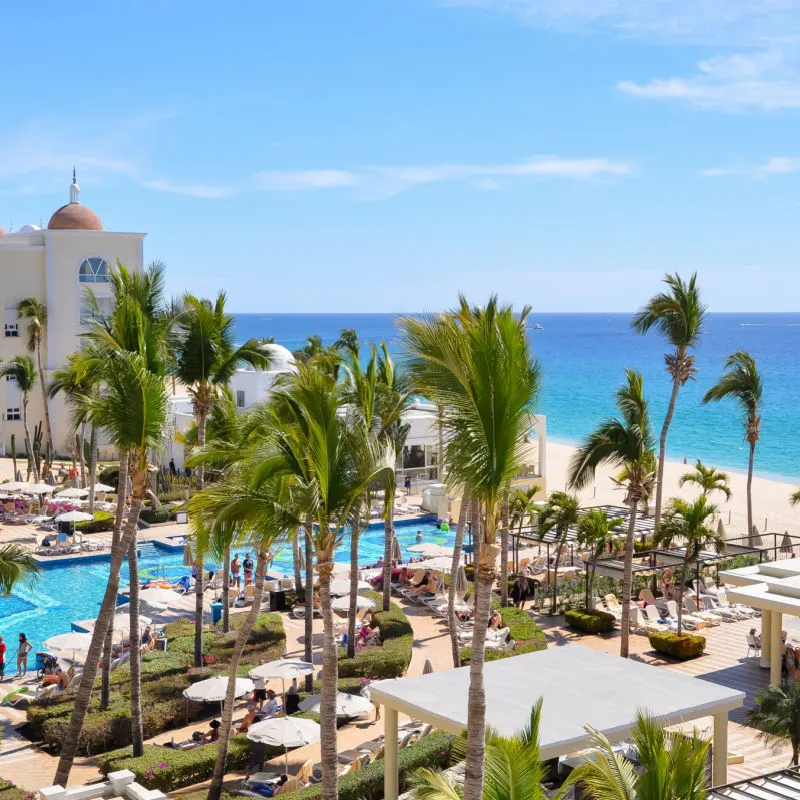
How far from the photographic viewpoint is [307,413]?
11.2 meters

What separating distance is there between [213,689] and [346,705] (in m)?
2.46

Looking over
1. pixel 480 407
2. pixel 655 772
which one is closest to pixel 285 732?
pixel 655 772

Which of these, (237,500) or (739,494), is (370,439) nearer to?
(237,500)

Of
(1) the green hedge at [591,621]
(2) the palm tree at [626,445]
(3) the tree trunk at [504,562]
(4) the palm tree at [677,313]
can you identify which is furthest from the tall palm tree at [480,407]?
(4) the palm tree at [677,313]

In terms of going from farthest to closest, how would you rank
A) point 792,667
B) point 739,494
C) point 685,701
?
point 739,494, point 792,667, point 685,701

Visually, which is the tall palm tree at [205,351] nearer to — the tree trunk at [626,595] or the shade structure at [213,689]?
the shade structure at [213,689]

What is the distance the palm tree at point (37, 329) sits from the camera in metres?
46.3

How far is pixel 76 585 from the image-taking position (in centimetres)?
3041

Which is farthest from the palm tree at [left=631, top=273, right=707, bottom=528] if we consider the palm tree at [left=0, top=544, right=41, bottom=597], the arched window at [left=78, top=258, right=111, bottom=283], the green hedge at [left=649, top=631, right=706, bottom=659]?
the arched window at [left=78, top=258, right=111, bottom=283]

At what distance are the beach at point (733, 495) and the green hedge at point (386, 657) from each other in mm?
16803

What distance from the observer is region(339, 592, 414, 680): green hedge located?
20188 mm

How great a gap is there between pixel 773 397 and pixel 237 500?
11943cm

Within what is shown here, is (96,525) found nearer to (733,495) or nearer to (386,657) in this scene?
(386,657)

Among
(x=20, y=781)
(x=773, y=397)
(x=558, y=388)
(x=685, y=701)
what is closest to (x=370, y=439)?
(x=685, y=701)
